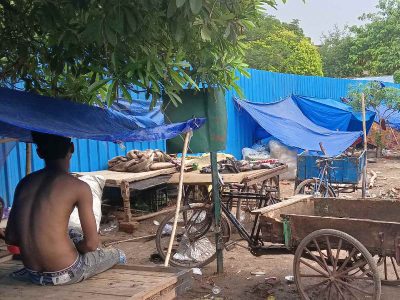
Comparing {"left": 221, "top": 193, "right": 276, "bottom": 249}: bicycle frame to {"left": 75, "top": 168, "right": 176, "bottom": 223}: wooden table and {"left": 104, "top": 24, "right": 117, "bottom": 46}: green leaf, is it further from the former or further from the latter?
{"left": 104, "top": 24, "right": 117, "bottom": 46}: green leaf

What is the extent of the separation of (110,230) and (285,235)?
410cm

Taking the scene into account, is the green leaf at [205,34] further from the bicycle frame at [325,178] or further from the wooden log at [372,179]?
the wooden log at [372,179]

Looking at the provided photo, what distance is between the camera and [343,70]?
101 ft

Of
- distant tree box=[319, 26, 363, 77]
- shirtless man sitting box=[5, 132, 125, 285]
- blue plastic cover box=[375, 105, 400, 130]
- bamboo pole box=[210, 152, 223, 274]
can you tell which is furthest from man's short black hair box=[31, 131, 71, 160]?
distant tree box=[319, 26, 363, 77]

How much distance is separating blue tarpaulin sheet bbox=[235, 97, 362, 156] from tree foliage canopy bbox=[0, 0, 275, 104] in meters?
7.30

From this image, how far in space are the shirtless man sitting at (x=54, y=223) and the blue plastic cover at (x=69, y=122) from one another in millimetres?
206

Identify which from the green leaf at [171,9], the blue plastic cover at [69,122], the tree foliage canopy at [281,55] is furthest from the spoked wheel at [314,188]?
the tree foliage canopy at [281,55]

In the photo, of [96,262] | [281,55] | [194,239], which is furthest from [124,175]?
[281,55]

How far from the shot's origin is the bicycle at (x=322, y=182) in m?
8.86

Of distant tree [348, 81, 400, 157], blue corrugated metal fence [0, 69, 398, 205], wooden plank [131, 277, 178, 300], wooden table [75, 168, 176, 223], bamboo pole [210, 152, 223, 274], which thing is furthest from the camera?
distant tree [348, 81, 400, 157]

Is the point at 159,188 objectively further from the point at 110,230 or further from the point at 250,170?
the point at 250,170

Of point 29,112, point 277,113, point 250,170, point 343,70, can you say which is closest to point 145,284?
point 29,112

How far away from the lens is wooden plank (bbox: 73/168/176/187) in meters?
8.10

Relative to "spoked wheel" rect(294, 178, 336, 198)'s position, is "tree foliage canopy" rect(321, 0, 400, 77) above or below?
above
